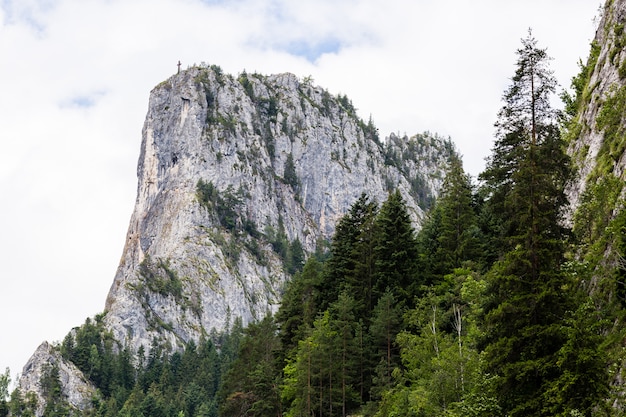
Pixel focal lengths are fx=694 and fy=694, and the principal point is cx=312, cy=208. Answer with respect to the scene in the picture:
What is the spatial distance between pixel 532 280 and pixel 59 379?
144061mm

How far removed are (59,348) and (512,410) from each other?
155 meters

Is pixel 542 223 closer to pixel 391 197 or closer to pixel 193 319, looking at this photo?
pixel 391 197

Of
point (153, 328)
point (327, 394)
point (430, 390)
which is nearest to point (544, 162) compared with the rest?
point (430, 390)

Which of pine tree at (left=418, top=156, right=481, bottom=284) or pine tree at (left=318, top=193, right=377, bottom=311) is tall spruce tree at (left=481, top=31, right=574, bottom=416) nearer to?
pine tree at (left=418, top=156, right=481, bottom=284)

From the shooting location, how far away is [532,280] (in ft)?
73.6

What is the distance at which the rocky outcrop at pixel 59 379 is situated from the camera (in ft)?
474

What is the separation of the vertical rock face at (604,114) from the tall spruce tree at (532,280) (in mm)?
3684

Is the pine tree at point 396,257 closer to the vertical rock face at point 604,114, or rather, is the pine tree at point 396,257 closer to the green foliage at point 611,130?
the vertical rock face at point 604,114

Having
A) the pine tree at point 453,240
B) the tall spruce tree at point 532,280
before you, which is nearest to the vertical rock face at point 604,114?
the tall spruce tree at point 532,280

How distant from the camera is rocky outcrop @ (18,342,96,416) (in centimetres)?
14438

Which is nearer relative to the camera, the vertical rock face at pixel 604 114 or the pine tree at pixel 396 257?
the vertical rock face at pixel 604 114

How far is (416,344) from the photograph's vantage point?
37531mm

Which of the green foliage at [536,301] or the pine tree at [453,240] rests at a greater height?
the pine tree at [453,240]

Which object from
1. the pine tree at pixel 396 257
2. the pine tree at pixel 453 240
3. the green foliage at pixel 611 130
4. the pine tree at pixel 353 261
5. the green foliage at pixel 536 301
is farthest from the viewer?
the pine tree at pixel 353 261
